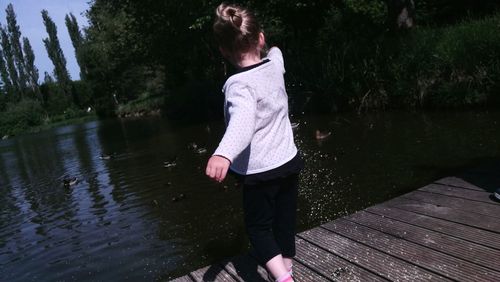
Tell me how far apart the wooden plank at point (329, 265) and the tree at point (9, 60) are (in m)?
63.3

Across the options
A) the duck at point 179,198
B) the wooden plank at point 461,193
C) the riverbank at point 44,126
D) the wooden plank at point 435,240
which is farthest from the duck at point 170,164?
the riverbank at point 44,126

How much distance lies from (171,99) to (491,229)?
29922mm

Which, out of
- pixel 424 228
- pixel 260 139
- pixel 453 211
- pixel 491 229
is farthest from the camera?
pixel 453 211

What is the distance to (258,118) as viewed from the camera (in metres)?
2.60

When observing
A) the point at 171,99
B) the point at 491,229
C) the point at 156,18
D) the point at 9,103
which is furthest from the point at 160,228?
the point at 9,103

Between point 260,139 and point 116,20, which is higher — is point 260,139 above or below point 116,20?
below

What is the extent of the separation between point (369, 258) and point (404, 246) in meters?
0.31

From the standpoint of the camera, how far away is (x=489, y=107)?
39.0ft

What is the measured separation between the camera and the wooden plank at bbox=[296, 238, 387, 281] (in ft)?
9.86

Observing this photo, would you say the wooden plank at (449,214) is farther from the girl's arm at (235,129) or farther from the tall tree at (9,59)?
the tall tree at (9,59)

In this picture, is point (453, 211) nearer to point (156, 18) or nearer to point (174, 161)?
point (174, 161)

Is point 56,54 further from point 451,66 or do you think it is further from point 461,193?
point 461,193

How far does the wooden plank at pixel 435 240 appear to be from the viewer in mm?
2955

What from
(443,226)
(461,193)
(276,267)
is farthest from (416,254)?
(461,193)
